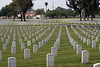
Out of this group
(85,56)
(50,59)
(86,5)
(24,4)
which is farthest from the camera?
(24,4)

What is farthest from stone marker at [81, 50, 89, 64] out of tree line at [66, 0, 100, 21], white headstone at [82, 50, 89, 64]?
tree line at [66, 0, 100, 21]

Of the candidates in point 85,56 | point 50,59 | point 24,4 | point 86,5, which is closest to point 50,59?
point 50,59

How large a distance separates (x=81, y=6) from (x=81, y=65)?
4448cm

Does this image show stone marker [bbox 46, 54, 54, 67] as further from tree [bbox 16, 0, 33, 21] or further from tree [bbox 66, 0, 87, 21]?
tree [bbox 16, 0, 33, 21]

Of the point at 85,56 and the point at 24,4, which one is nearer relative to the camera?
the point at 85,56

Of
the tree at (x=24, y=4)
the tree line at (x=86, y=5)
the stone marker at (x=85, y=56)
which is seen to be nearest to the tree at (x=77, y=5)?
the tree line at (x=86, y=5)

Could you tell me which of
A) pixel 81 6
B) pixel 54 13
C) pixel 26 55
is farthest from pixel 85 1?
pixel 54 13

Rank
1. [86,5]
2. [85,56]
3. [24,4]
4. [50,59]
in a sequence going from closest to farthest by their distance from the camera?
[50,59] → [85,56] → [86,5] → [24,4]

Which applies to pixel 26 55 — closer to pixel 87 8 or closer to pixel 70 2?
pixel 87 8

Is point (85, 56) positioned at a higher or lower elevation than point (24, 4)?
lower

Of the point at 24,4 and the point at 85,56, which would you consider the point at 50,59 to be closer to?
the point at 85,56

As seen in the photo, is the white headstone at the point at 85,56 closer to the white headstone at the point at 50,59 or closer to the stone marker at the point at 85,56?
the stone marker at the point at 85,56

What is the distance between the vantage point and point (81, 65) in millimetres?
7973

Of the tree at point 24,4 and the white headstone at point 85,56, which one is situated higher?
the tree at point 24,4
